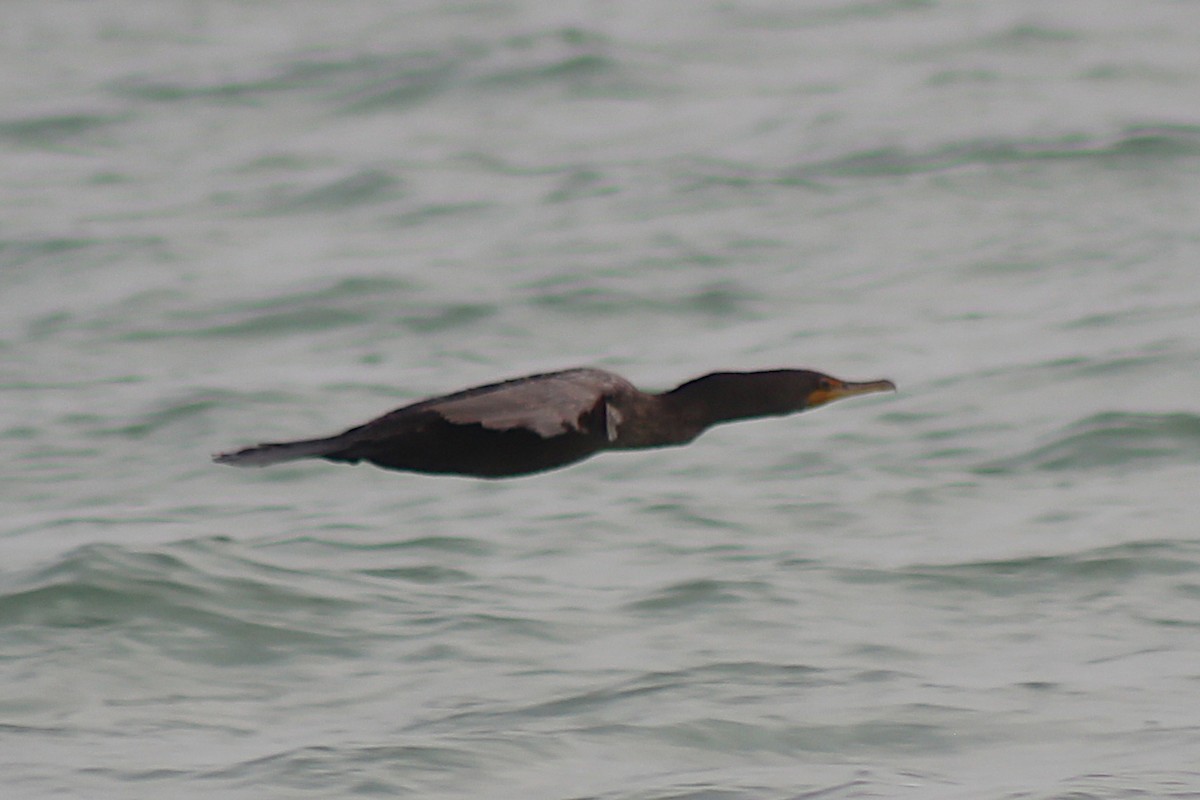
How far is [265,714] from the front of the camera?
22.5 feet

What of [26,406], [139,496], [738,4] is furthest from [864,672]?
[738,4]

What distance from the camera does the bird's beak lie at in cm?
684

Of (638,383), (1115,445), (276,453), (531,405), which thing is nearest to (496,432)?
(531,405)

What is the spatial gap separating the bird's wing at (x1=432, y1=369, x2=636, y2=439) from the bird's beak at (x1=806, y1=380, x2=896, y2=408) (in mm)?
786

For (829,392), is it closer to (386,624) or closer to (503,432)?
(503,432)

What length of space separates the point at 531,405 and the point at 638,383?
4.57 m

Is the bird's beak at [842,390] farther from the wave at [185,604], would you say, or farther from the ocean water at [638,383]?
the wave at [185,604]

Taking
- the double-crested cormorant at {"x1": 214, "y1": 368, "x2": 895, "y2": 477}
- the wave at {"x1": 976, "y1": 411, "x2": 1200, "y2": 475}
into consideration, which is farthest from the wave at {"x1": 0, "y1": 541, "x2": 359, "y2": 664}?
the wave at {"x1": 976, "y1": 411, "x2": 1200, "y2": 475}

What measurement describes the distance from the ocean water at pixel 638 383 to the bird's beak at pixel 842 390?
82 centimetres

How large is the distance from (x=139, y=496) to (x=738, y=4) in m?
12.2

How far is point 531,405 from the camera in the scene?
20.2ft

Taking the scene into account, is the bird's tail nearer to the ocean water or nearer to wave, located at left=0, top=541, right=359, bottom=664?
the ocean water

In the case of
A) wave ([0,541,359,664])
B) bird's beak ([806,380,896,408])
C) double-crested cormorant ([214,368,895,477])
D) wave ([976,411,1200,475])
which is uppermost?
double-crested cormorant ([214,368,895,477])

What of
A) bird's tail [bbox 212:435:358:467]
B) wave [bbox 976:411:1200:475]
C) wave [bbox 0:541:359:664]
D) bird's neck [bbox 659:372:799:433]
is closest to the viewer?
bird's tail [bbox 212:435:358:467]
